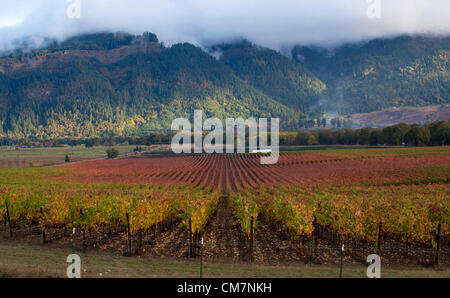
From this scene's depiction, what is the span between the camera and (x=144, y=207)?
21062mm

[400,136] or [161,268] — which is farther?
[400,136]

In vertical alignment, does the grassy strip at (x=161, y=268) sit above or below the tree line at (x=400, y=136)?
below

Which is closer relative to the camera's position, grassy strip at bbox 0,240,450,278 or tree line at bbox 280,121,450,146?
grassy strip at bbox 0,240,450,278

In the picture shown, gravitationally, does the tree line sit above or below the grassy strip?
above

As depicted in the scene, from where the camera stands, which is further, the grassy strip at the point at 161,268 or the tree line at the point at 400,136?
the tree line at the point at 400,136

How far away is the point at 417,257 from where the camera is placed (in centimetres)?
1738

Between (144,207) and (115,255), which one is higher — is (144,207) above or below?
above

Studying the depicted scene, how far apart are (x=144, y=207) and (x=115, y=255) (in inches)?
164

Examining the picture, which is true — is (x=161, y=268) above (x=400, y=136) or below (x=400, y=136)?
below
